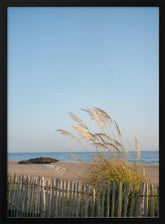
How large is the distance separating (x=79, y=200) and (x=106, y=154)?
632 mm

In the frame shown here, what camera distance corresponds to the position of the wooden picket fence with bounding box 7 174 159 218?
229 centimetres

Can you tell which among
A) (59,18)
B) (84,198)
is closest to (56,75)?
(59,18)

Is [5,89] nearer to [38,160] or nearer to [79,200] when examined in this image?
[79,200]

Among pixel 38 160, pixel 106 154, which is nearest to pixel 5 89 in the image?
pixel 106 154

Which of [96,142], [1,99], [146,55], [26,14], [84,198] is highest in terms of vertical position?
[26,14]

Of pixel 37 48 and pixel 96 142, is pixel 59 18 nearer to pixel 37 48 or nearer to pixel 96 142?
pixel 37 48

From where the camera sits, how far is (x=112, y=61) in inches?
128

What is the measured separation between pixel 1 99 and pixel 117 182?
1.39 m

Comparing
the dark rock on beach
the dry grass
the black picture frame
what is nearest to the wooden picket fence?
the dry grass

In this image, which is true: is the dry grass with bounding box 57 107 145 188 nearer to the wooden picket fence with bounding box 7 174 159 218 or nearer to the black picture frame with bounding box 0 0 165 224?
the wooden picket fence with bounding box 7 174 159 218

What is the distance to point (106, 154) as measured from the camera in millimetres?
2822

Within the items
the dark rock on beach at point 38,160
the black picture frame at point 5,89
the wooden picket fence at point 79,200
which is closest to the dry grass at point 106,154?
the wooden picket fence at point 79,200

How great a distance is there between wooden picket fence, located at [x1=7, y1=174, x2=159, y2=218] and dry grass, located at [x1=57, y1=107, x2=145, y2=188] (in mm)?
113

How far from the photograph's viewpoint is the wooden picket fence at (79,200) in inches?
90.0
